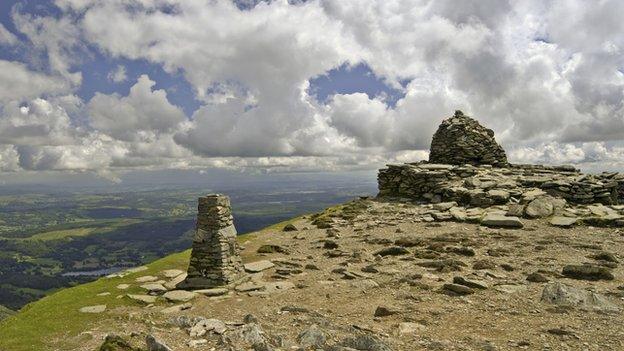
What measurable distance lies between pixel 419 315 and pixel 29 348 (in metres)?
13.9

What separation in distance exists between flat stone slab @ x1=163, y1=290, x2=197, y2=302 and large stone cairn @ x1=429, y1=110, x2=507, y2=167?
40214mm

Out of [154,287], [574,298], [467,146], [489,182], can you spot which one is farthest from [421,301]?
[467,146]

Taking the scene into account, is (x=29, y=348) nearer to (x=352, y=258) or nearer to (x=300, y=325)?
(x=300, y=325)

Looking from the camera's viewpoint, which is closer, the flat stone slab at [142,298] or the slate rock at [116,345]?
the slate rock at [116,345]

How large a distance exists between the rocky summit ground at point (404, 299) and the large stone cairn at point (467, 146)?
73.3 feet

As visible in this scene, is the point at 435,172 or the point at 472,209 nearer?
the point at 472,209

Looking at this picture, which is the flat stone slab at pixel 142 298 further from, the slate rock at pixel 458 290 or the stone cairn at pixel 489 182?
the stone cairn at pixel 489 182

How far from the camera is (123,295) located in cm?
1983

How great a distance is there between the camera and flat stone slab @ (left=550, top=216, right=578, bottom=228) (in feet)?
95.6

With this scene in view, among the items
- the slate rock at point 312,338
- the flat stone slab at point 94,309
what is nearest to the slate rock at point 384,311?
the slate rock at point 312,338

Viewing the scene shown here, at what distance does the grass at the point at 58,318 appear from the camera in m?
14.6

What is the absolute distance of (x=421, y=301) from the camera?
16.6 meters

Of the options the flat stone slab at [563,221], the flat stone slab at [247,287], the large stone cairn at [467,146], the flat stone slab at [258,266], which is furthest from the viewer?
the large stone cairn at [467,146]

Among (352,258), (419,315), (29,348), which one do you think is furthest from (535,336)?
(29,348)
